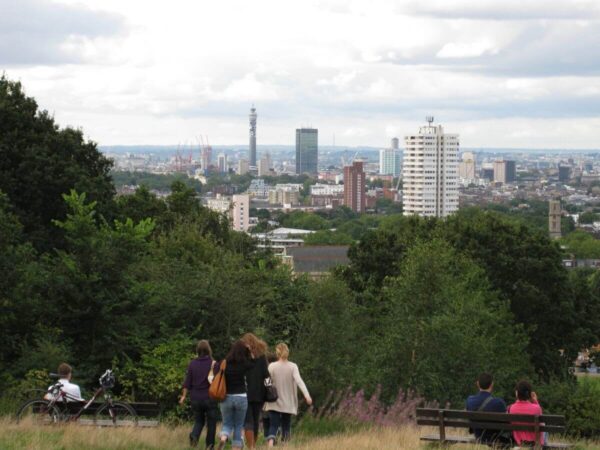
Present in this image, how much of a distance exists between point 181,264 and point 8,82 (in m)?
10.8

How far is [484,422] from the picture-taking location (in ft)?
45.7

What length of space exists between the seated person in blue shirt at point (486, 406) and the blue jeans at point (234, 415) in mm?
2470

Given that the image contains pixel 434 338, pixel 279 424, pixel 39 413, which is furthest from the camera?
pixel 434 338

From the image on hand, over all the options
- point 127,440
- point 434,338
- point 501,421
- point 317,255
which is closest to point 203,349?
point 127,440

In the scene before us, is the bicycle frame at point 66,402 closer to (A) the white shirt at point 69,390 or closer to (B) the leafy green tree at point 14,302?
Answer: (A) the white shirt at point 69,390

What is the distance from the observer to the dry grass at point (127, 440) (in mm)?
13656

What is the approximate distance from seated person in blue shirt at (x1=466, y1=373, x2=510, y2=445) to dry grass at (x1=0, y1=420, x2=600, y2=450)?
0.25 metres

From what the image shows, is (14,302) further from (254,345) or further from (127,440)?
(254,345)

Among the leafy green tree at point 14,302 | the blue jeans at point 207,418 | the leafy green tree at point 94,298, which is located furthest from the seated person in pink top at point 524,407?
the leafy green tree at point 14,302

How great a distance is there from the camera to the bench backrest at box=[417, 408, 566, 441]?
13594mm

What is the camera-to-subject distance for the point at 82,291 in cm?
2153

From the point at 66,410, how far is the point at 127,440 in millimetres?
1474

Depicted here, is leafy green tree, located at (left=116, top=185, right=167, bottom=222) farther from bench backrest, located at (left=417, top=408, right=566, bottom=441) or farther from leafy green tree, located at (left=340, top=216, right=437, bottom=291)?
bench backrest, located at (left=417, top=408, right=566, bottom=441)

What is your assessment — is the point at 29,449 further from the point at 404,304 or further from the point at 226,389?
the point at 404,304
